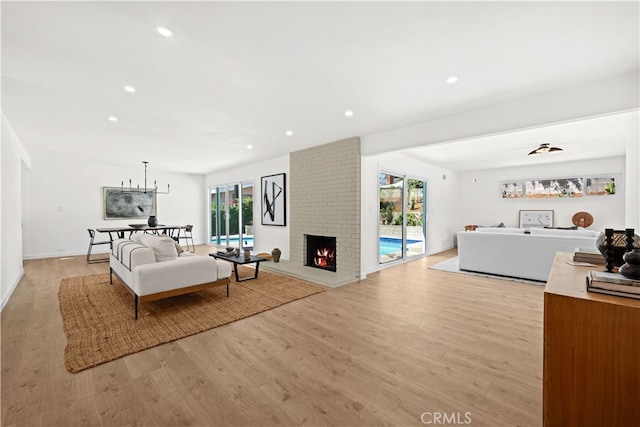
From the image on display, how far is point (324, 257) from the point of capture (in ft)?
18.3

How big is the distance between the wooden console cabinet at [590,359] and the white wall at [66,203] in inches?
344

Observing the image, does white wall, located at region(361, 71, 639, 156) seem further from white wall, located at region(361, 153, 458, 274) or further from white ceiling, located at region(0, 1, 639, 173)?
white wall, located at region(361, 153, 458, 274)

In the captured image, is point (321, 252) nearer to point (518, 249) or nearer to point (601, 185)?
point (518, 249)

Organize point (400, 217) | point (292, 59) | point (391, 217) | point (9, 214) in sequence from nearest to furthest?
point (292, 59), point (9, 214), point (391, 217), point (400, 217)

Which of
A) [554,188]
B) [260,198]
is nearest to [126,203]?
[260,198]

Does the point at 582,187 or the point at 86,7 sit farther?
the point at 582,187

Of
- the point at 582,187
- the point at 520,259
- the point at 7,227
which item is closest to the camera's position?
the point at 7,227

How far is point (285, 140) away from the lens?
507 cm

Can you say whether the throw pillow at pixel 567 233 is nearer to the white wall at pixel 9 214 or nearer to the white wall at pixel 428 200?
the white wall at pixel 428 200

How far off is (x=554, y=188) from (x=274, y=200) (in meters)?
7.87

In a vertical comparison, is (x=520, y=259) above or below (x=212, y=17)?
below

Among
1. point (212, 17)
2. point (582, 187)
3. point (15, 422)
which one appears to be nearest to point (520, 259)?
point (582, 187)

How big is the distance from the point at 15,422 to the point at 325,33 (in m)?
3.12

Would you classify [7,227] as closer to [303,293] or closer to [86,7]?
[86,7]
